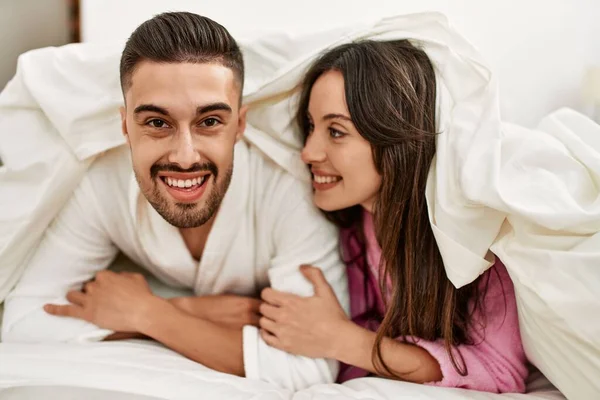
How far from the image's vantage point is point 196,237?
1.20m

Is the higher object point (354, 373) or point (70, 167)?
point (70, 167)

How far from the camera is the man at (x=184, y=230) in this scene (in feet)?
3.04

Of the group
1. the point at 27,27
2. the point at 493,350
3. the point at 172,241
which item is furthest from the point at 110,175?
the point at 493,350

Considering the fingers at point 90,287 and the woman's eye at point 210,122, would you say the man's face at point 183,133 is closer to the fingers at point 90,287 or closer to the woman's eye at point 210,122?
the woman's eye at point 210,122

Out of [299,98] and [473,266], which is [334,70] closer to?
[299,98]

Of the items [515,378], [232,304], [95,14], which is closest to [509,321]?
[515,378]

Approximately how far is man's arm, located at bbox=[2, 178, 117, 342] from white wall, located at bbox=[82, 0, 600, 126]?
15.3 inches

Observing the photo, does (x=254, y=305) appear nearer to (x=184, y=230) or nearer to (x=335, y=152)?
(x=184, y=230)

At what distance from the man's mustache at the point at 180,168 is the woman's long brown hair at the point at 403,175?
0.24 metres

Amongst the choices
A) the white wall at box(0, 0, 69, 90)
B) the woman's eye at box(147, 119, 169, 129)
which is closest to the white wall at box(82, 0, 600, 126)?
the white wall at box(0, 0, 69, 90)

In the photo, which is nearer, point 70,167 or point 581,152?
point 581,152

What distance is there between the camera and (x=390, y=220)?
104 cm

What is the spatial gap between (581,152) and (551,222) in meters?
0.19

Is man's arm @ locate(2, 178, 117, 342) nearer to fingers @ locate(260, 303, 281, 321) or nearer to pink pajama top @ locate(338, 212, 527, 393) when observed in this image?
fingers @ locate(260, 303, 281, 321)
